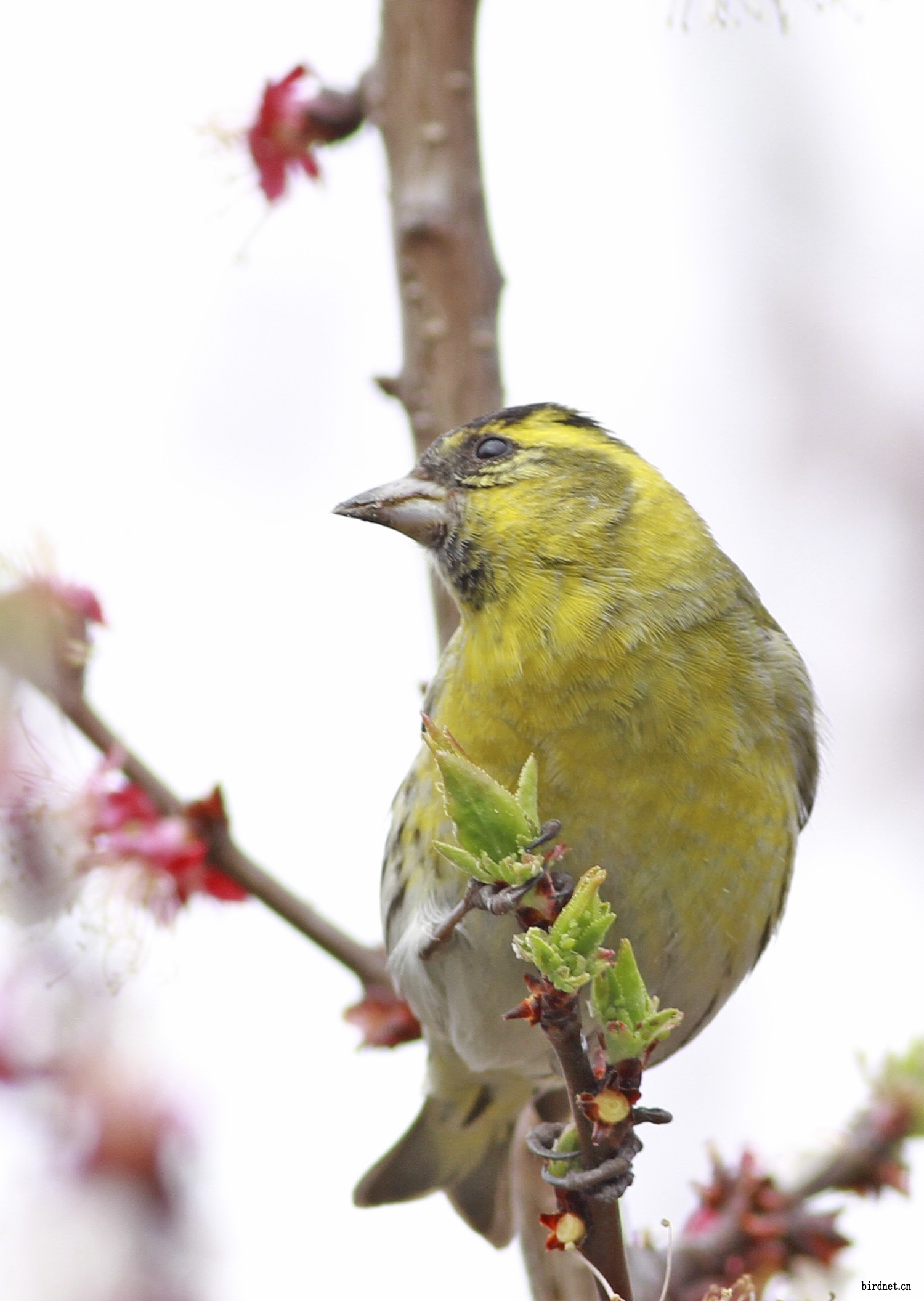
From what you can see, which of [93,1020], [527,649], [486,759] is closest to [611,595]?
[527,649]

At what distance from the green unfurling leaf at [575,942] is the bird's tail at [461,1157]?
2.69m

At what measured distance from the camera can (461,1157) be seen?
4180mm

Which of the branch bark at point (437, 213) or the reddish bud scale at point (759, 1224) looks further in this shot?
the branch bark at point (437, 213)

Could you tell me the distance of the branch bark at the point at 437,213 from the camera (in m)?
2.94

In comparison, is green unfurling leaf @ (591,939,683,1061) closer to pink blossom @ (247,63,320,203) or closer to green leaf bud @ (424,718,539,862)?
green leaf bud @ (424,718,539,862)

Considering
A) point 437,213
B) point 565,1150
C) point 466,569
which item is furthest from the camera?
point 466,569

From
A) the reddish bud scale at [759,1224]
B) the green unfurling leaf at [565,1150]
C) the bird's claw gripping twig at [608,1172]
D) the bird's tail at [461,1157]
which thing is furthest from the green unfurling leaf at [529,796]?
the bird's tail at [461,1157]

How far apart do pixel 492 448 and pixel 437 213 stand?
23.0 inches

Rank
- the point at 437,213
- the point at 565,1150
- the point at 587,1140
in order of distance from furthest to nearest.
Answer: the point at 437,213 < the point at 565,1150 < the point at 587,1140

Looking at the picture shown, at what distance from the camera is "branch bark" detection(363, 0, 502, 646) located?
9.66 ft

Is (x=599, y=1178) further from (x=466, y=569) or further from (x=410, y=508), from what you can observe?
(x=410, y=508)

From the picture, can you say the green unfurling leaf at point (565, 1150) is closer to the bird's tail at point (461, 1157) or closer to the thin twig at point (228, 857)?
the thin twig at point (228, 857)

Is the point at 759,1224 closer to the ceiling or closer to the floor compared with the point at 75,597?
closer to the floor

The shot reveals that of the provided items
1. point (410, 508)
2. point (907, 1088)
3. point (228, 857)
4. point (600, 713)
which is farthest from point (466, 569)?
point (907, 1088)
